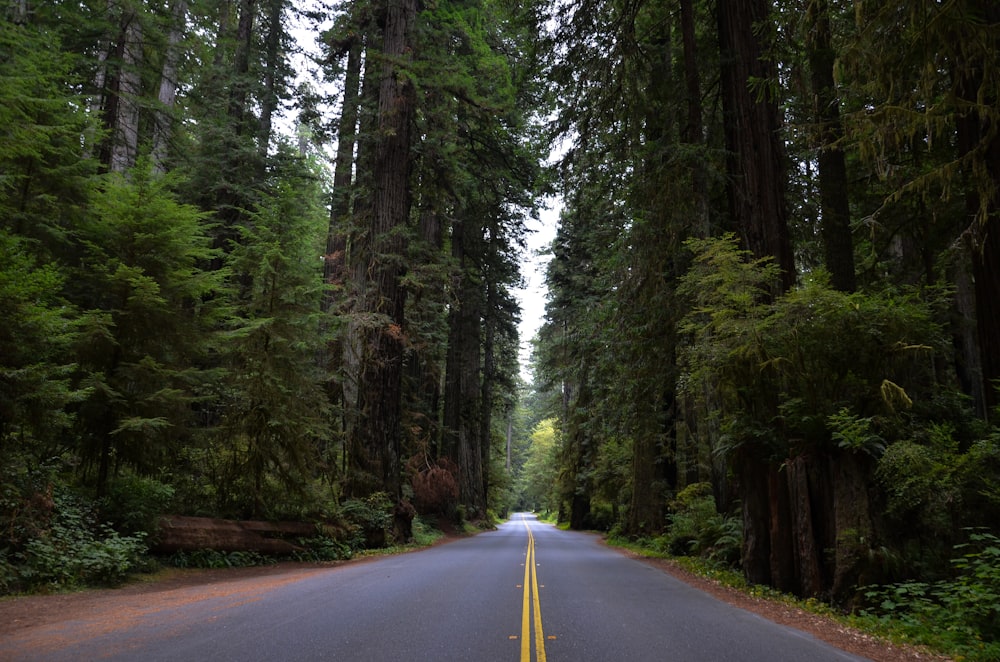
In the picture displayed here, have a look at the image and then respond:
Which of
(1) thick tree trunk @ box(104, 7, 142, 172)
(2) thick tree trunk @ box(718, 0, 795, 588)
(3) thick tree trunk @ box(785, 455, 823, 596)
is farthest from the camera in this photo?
(1) thick tree trunk @ box(104, 7, 142, 172)

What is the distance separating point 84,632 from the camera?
18.1ft

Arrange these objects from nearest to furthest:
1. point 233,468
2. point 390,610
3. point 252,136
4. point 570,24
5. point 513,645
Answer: point 513,645 → point 390,610 → point 233,468 → point 570,24 → point 252,136

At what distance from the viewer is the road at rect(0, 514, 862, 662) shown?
4.91m

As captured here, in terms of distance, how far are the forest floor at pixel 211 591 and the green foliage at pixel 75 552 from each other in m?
0.29

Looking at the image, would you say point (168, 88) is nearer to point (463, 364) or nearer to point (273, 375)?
point (273, 375)

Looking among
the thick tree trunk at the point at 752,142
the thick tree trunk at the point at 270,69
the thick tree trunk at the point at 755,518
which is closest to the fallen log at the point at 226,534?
the thick tree trunk at the point at 755,518

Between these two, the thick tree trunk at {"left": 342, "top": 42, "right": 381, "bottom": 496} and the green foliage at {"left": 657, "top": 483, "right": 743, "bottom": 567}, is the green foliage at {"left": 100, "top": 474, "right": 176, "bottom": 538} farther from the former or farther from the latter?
the green foliage at {"left": 657, "top": 483, "right": 743, "bottom": 567}

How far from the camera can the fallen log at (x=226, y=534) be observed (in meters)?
10.2

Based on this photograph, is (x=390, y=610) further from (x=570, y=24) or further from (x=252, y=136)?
(x=252, y=136)

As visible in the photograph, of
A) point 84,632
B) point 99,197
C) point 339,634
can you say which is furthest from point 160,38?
point 339,634

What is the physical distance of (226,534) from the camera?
36.9 ft

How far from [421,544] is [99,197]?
12738 millimetres

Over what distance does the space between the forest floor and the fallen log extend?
1.73 feet

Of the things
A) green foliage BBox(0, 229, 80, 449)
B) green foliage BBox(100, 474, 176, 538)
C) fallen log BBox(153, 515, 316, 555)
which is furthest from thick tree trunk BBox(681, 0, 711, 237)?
green foliage BBox(100, 474, 176, 538)
